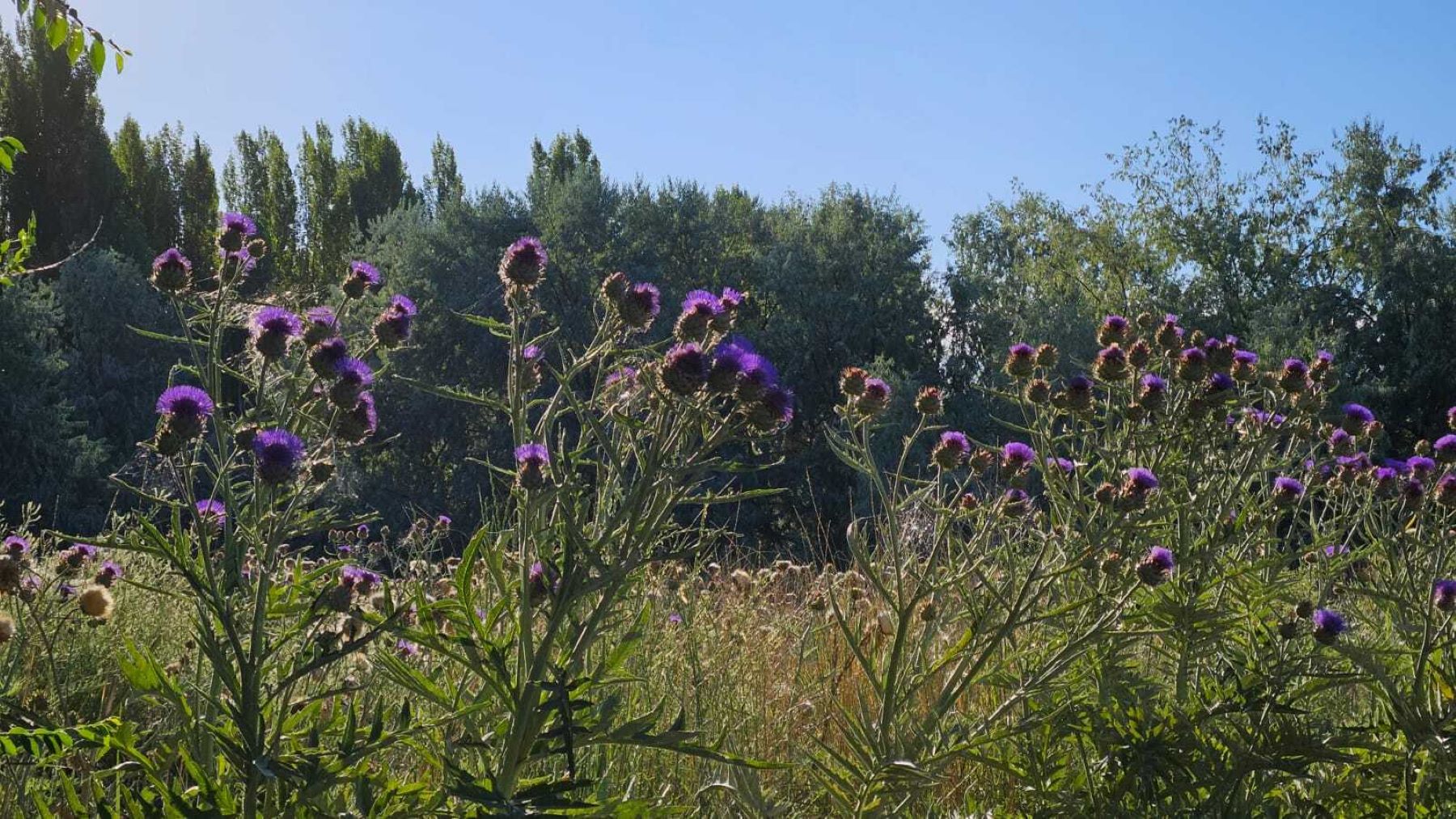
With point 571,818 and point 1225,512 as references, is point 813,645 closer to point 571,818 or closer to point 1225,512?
point 1225,512

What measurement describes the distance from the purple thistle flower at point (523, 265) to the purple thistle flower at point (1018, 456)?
1.14m

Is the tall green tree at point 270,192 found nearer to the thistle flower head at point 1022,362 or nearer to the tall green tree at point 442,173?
the tall green tree at point 442,173

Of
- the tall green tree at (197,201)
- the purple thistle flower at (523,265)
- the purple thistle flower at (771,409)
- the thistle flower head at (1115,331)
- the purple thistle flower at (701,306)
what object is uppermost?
the tall green tree at (197,201)

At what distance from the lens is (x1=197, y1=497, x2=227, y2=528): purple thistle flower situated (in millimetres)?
1747

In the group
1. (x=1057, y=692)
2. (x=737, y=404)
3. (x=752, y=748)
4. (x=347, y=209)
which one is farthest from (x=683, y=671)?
(x=347, y=209)

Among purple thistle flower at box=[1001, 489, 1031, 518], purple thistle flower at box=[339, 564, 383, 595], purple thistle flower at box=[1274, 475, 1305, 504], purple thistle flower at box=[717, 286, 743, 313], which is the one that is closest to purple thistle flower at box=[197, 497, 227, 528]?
purple thistle flower at box=[339, 564, 383, 595]

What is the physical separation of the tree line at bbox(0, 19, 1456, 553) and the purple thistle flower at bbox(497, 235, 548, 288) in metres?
17.5

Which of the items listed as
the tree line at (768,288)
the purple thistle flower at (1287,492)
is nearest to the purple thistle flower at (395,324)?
the purple thistle flower at (1287,492)

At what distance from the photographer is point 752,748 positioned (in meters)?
3.29

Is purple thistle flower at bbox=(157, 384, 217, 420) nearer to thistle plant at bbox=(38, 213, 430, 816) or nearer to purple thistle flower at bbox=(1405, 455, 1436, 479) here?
thistle plant at bbox=(38, 213, 430, 816)

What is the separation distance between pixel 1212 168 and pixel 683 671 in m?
25.2

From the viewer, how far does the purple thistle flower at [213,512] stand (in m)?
1.75

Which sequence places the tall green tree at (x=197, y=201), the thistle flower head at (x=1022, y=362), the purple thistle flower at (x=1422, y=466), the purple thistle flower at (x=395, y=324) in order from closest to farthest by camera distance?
the purple thistle flower at (x=395, y=324) → the thistle flower head at (x=1022, y=362) → the purple thistle flower at (x=1422, y=466) → the tall green tree at (x=197, y=201)

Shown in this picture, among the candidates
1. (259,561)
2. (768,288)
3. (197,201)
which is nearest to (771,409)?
(259,561)
